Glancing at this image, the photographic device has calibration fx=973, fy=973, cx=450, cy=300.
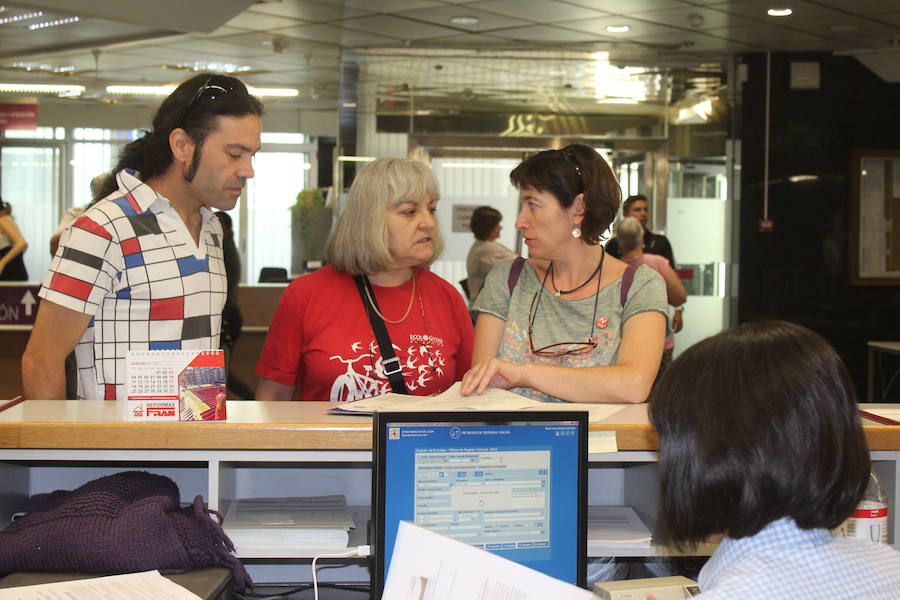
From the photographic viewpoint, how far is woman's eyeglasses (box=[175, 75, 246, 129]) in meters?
2.34

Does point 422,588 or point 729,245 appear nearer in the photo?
point 422,588

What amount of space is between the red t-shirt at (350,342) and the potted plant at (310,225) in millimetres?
9392

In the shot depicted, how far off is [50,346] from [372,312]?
29.9 inches

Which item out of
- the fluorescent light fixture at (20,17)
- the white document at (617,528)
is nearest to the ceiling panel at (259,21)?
the fluorescent light fixture at (20,17)

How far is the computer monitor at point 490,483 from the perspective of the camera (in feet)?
5.00

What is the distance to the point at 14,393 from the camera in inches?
271

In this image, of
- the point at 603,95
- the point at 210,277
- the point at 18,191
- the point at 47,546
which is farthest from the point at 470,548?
the point at 18,191

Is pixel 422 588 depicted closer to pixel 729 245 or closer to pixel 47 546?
pixel 47 546

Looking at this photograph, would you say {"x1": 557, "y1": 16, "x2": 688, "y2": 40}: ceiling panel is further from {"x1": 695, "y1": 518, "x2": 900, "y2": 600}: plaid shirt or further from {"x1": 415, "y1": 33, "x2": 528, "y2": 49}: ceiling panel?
{"x1": 695, "y1": 518, "x2": 900, "y2": 600}: plaid shirt

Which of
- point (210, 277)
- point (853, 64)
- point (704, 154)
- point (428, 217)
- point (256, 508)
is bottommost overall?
point (256, 508)

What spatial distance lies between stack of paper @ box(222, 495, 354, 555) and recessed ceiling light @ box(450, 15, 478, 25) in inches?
237

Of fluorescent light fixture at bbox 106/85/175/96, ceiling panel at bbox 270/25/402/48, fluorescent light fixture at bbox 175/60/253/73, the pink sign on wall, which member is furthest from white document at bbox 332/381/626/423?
the pink sign on wall

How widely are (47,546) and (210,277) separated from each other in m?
0.93

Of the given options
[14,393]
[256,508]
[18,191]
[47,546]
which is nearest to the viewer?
[47,546]
